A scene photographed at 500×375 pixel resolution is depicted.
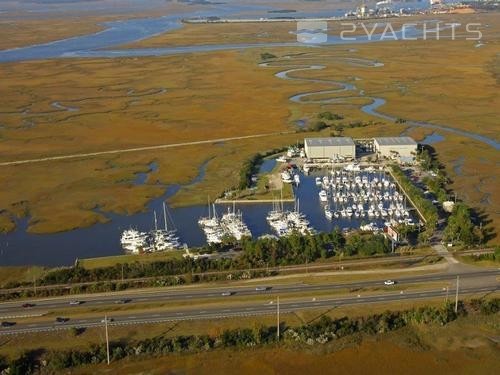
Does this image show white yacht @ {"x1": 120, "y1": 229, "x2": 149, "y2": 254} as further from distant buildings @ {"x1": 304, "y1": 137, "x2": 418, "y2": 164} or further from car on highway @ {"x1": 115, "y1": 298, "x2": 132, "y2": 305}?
distant buildings @ {"x1": 304, "y1": 137, "x2": 418, "y2": 164}

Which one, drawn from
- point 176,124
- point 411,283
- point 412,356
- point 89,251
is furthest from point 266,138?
point 412,356

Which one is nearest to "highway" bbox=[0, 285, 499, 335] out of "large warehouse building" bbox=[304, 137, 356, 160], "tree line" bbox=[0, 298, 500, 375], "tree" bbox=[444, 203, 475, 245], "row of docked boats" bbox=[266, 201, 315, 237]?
"tree line" bbox=[0, 298, 500, 375]

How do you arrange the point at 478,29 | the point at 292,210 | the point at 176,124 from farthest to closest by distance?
1. the point at 478,29
2. the point at 176,124
3. the point at 292,210

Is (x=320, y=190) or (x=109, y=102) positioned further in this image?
(x=109, y=102)

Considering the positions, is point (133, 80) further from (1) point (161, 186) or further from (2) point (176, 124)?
(1) point (161, 186)

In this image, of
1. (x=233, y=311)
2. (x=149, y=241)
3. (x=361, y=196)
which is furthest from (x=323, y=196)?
(x=233, y=311)

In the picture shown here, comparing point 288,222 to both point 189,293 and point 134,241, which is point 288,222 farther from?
point 189,293

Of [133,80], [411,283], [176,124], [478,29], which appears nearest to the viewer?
[411,283]
